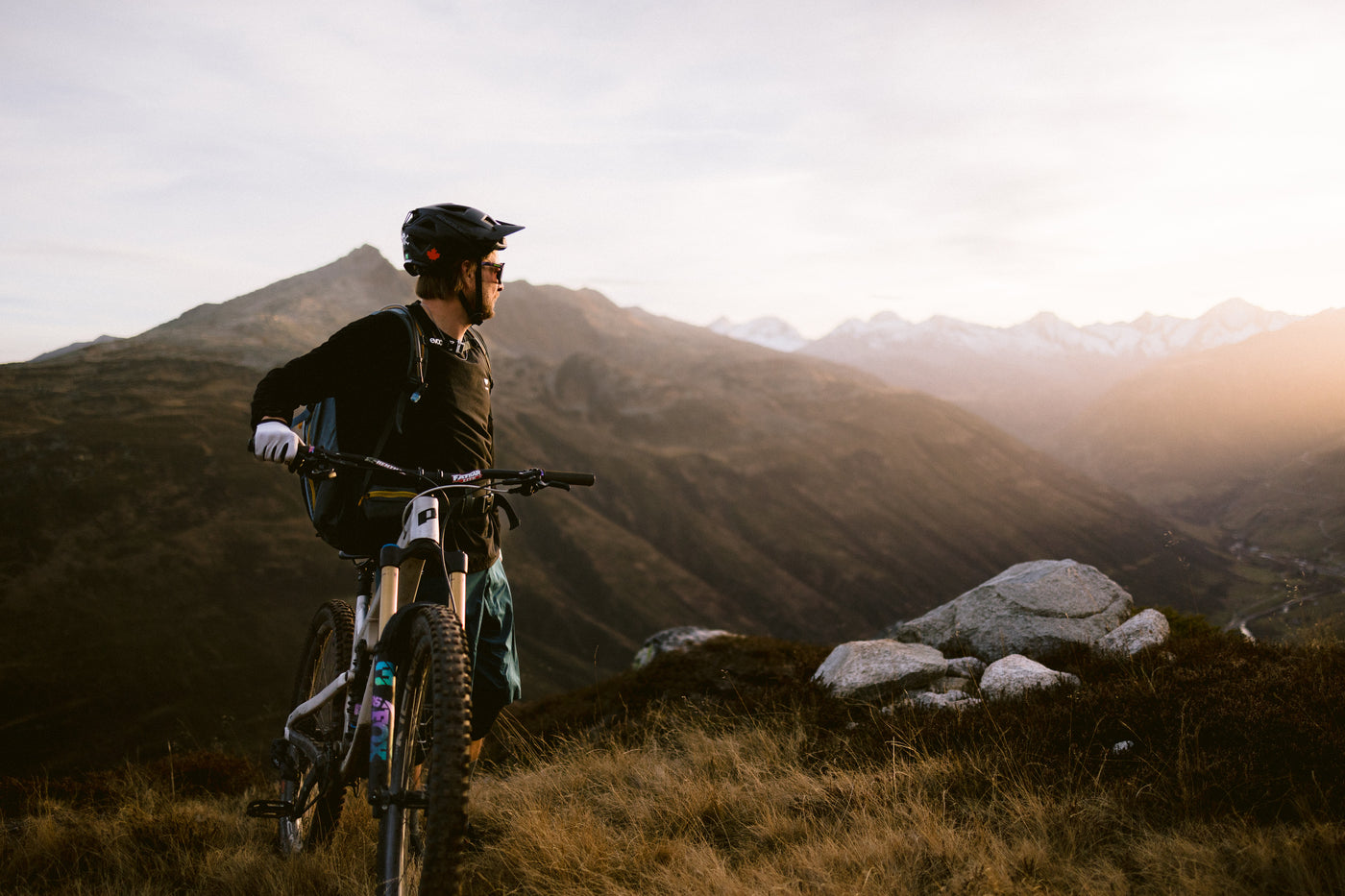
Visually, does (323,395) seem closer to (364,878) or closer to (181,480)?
(364,878)

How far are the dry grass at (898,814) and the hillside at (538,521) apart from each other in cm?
2631

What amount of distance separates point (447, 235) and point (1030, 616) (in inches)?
260

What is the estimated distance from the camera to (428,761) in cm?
273

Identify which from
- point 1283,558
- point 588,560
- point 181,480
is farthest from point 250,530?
point 1283,558

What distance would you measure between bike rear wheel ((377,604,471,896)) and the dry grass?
0.63 m

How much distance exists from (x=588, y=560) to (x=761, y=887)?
4023 inches

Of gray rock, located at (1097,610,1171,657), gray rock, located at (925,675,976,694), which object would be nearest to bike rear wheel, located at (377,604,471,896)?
gray rock, located at (925,675,976,694)

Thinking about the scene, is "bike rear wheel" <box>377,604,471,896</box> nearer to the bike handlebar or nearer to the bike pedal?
the bike handlebar

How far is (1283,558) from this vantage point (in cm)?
12031

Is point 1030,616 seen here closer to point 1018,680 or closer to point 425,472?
point 1018,680

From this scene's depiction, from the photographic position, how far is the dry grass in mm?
2988

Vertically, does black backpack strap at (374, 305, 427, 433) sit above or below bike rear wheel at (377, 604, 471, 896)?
above

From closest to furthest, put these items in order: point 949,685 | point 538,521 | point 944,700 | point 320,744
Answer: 1. point 320,744
2. point 944,700
3. point 949,685
4. point 538,521

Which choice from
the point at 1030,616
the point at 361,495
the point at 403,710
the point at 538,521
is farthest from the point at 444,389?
the point at 538,521
